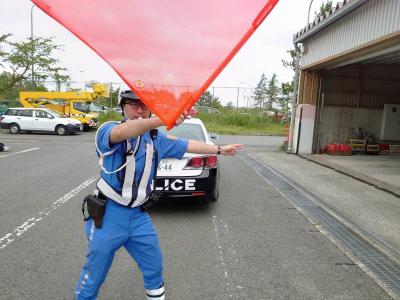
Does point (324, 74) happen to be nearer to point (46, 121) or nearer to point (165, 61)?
point (165, 61)

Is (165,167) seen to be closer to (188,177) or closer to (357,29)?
(188,177)

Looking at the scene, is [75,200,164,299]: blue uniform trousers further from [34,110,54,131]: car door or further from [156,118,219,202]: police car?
[34,110,54,131]: car door

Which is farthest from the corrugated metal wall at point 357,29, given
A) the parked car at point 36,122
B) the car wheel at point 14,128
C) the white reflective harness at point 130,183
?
the car wheel at point 14,128

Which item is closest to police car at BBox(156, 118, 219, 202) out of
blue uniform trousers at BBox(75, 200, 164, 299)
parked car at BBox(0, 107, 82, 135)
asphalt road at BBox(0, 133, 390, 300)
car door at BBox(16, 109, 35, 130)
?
asphalt road at BBox(0, 133, 390, 300)

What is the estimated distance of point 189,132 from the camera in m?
6.33

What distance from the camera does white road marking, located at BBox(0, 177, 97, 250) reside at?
14.3 ft

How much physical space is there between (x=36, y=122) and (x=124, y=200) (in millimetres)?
20307

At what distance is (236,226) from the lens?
5.15m

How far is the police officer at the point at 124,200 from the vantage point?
222cm

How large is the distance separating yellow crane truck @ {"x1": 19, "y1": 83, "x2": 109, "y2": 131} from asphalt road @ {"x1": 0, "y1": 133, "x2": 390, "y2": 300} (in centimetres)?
1670

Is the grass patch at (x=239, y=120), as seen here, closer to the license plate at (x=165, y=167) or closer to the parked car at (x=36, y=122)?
the parked car at (x=36, y=122)

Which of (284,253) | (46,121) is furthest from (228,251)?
(46,121)

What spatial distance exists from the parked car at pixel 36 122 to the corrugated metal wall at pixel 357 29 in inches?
541

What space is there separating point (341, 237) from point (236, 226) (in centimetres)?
142
